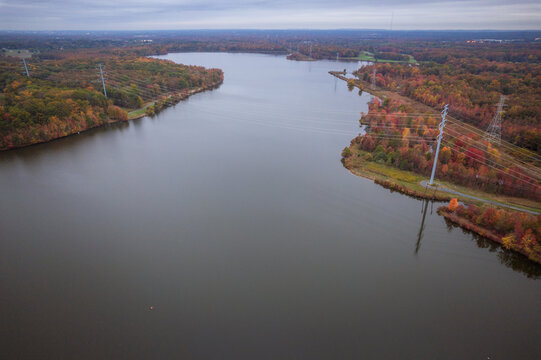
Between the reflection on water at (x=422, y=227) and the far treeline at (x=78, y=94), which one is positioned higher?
the far treeline at (x=78, y=94)

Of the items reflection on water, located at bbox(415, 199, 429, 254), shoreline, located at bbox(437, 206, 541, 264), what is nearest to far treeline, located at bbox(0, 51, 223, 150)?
reflection on water, located at bbox(415, 199, 429, 254)

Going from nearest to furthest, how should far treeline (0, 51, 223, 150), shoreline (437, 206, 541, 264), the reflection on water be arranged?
1. shoreline (437, 206, 541, 264)
2. the reflection on water
3. far treeline (0, 51, 223, 150)

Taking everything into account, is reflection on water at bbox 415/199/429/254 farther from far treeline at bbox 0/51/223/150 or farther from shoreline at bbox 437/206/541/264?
far treeline at bbox 0/51/223/150

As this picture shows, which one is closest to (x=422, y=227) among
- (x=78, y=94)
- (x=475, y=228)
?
(x=475, y=228)

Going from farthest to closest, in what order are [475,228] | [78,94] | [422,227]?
[78,94] < [422,227] < [475,228]

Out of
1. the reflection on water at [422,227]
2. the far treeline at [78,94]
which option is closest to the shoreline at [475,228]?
the reflection on water at [422,227]

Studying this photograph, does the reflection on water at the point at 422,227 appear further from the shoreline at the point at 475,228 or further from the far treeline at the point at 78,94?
the far treeline at the point at 78,94

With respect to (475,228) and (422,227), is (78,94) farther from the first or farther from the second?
(475,228)

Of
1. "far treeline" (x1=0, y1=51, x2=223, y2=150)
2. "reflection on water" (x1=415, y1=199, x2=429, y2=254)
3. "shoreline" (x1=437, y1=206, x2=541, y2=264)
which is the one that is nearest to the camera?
"shoreline" (x1=437, y1=206, x2=541, y2=264)

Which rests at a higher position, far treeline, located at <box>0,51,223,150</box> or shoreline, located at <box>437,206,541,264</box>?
far treeline, located at <box>0,51,223,150</box>
